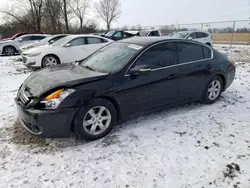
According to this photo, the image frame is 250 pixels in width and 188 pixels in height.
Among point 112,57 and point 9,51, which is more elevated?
point 112,57

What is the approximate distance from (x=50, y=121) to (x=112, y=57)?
157cm

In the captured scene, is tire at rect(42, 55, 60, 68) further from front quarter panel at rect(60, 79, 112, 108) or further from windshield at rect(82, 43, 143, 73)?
front quarter panel at rect(60, 79, 112, 108)

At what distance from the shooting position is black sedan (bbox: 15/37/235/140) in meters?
2.68

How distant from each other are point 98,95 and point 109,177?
1.12 m

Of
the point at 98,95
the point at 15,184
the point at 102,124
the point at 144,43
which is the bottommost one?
the point at 15,184

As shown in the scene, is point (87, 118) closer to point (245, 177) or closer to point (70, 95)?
point (70, 95)

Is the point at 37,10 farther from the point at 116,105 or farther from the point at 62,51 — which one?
the point at 116,105

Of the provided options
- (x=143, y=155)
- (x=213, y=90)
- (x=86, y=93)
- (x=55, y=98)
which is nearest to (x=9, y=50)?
(x=55, y=98)

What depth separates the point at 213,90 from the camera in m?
4.29

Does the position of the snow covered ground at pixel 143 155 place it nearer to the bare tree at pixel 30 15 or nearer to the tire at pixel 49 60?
the tire at pixel 49 60

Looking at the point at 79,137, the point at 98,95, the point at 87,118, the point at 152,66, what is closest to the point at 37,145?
the point at 79,137

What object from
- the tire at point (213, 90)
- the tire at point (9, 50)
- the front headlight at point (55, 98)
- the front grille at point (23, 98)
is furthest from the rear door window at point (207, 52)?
the tire at point (9, 50)

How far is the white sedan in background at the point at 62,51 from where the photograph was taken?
7.55m

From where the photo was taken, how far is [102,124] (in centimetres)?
301
